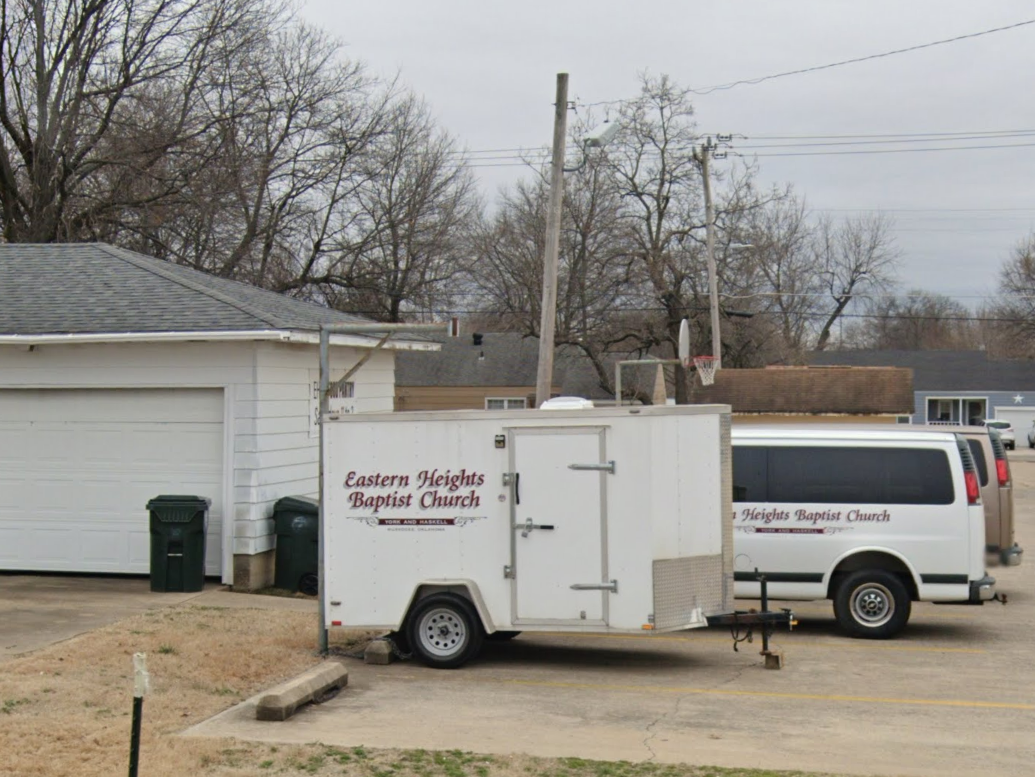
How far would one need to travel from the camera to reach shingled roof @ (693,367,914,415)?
31984mm

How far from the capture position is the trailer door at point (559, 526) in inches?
423

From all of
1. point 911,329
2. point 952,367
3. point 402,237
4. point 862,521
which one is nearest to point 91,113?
point 402,237

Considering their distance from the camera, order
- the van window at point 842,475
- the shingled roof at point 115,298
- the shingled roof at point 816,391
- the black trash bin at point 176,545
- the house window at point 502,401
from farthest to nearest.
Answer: the house window at point 502,401, the shingled roof at point 816,391, the shingled roof at point 115,298, the black trash bin at point 176,545, the van window at point 842,475

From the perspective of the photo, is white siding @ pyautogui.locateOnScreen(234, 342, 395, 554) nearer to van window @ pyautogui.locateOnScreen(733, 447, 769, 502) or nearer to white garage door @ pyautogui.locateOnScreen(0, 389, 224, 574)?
white garage door @ pyautogui.locateOnScreen(0, 389, 224, 574)

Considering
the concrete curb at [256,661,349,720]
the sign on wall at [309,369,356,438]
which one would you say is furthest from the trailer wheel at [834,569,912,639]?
the sign on wall at [309,369,356,438]

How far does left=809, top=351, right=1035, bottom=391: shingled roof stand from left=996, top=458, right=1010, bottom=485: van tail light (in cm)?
5206

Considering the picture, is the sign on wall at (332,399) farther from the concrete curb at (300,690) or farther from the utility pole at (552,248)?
the concrete curb at (300,690)

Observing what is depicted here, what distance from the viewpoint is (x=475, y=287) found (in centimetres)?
4481

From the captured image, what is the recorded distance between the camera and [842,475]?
43.5 ft

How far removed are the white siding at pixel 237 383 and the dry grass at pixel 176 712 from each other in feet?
8.22

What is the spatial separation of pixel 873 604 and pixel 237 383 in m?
7.68

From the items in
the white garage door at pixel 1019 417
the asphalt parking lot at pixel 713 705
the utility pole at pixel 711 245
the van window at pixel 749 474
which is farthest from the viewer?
the white garage door at pixel 1019 417

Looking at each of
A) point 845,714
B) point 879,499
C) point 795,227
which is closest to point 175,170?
point 879,499

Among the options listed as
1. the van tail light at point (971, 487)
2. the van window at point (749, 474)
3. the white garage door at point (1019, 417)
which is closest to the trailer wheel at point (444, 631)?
Result: the van window at point (749, 474)
